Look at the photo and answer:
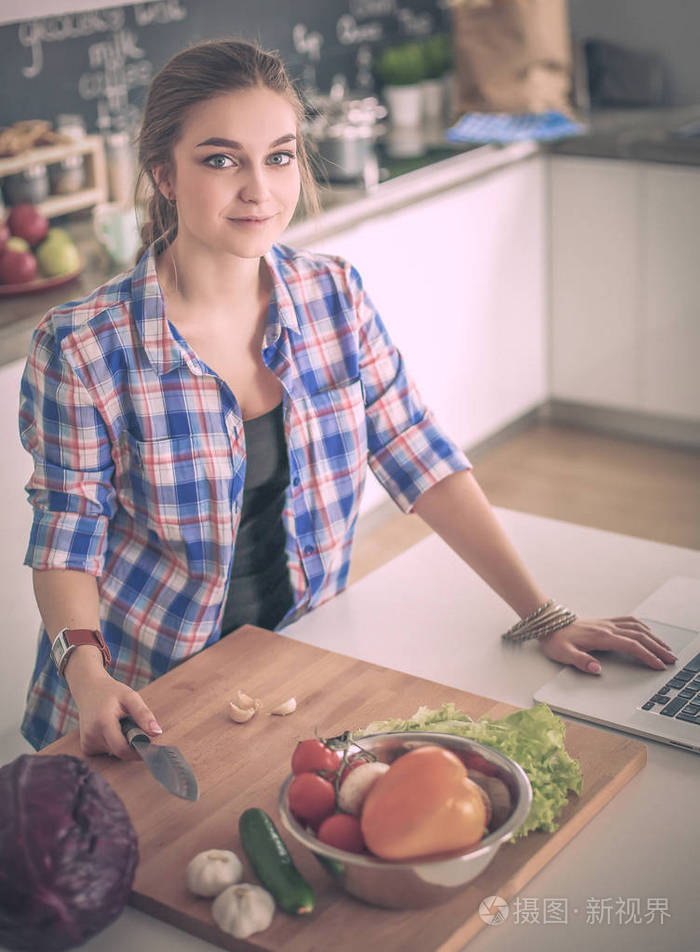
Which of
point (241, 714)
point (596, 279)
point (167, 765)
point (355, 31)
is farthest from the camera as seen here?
point (355, 31)

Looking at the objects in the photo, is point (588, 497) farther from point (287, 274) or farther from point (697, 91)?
point (287, 274)

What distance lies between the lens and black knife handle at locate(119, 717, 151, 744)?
114 centimetres

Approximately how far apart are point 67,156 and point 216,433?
1562 mm

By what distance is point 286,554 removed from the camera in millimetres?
1579

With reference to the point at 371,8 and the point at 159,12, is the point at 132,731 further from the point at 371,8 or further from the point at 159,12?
the point at 371,8

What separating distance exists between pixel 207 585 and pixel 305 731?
0.35 metres

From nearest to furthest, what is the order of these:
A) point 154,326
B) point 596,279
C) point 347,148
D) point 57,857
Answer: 1. point 57,857
2. point 154,326
3. point 347,148
4. point 596,279

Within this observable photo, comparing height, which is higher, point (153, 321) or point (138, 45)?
point (138, 45)

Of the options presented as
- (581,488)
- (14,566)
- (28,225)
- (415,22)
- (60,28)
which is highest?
(60,28)

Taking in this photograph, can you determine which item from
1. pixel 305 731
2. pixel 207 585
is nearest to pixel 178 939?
pixel 305 731

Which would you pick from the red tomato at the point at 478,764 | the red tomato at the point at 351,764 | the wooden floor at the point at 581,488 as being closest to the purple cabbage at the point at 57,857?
the red tomato at the point at 351,764

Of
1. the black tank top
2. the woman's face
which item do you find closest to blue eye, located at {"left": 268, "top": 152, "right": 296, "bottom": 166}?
the woman's face

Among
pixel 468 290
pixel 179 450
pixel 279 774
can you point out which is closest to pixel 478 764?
pixel 279 774

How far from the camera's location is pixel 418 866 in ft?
2.89
